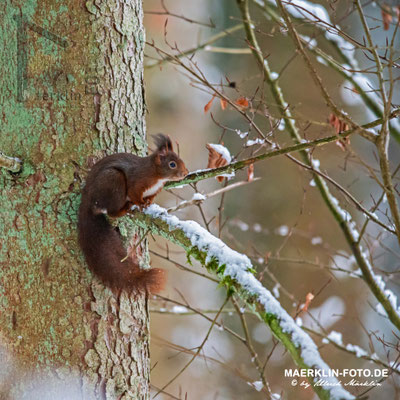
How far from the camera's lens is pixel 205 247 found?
1712 millimetres

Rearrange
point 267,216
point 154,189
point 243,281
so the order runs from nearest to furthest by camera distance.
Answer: point 243,281
point 154,189
point 267,216

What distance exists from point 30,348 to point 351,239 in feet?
4.60

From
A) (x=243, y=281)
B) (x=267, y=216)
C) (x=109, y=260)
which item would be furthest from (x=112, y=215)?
(x=267, y=216)

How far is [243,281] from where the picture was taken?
60.3 inches

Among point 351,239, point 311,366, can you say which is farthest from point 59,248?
point 351,239

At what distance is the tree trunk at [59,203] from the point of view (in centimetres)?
187

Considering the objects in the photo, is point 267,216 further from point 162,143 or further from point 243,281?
point 243,281

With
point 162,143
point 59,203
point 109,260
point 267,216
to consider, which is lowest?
point 109,260

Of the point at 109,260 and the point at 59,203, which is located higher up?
the point at 59,203

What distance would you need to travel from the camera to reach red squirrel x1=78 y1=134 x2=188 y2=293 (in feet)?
6.35

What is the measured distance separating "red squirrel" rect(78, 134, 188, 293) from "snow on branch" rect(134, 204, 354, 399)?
12cm

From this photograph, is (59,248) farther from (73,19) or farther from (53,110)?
(73,19)

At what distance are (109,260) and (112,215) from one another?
0.58 ft

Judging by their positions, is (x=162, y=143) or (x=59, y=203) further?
(x=162, y=143)
